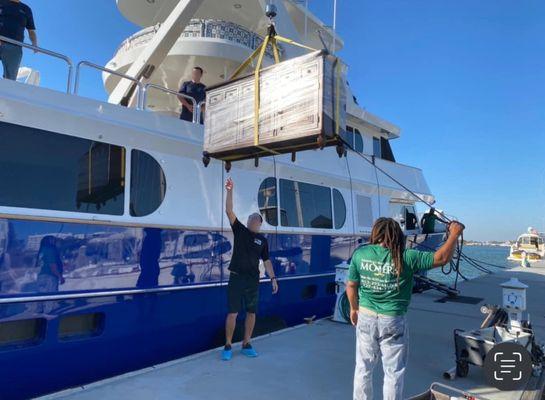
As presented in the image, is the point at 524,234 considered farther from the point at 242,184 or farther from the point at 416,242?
the point at 242,184

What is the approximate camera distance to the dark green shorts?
4594mm

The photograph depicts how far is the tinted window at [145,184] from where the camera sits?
4.52 meters

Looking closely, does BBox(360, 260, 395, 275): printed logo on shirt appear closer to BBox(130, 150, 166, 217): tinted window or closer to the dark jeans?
BBox(130, 150, 166, 217): tinted window

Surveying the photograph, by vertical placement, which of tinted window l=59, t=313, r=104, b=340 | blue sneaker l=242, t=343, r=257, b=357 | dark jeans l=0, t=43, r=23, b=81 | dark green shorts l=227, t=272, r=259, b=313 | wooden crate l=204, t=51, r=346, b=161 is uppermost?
dark jeans l=0, t=43, r=23, b=81

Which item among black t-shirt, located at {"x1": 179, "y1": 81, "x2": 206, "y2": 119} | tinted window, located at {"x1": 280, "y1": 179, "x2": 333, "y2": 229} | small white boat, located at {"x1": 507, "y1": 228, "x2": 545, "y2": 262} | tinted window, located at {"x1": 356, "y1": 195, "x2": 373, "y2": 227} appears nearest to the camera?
black t-shirt, located at {"x1": 179, "y1": 81, "x2": 206, "y2": 119}

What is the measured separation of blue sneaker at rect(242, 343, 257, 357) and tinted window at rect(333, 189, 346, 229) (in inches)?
124

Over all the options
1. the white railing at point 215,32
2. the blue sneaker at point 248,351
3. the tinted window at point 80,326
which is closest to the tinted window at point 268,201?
the blue sneaker at point 248,351

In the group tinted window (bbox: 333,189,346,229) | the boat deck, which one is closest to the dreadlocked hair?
the boat deck

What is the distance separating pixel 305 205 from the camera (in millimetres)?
6594

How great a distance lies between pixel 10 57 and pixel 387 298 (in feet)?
13.8

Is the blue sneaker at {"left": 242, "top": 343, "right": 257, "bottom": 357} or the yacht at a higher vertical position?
the yacht

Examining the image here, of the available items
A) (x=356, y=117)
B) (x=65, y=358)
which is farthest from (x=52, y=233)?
(x=356, y=117)

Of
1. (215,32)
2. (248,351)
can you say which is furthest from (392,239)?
(215,32)

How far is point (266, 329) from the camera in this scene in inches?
234
